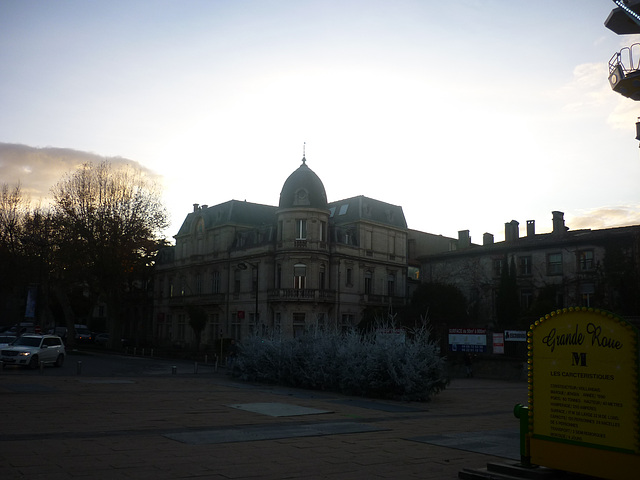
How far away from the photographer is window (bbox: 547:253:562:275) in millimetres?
47062

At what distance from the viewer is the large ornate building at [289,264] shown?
52.7 m

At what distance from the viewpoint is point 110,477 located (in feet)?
27.2

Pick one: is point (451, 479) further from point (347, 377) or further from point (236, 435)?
point (347, 377)

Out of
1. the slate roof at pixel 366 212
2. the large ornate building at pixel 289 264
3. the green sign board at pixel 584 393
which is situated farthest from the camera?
the slate roof at pixel 366 212

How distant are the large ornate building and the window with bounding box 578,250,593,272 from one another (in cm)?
1572

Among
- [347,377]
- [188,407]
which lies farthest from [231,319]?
[188,407]

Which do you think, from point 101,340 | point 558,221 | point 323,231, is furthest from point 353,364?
point 101,340

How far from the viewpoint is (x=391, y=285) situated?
201 ft

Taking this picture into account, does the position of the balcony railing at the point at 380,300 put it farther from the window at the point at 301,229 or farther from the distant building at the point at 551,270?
the window at the point at 301,229

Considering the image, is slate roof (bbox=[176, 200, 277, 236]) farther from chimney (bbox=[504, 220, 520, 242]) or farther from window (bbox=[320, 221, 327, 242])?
chimney (bbox=[504, 220, 520, 242])

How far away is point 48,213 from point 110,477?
162 feet

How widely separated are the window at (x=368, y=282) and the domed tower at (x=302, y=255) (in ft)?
17.1

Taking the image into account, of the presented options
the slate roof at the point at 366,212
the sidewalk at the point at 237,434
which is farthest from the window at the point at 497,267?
the sidewalk at the point at 237,434

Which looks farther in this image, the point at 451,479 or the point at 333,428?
the point at 333,428
